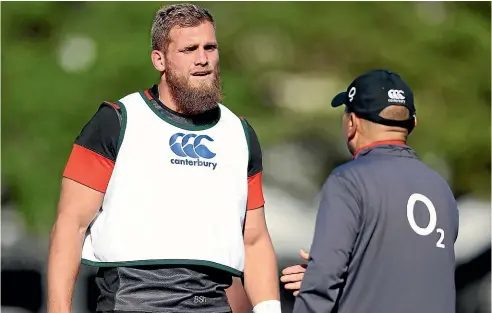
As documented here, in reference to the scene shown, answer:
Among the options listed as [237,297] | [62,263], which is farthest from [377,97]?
[62,263]

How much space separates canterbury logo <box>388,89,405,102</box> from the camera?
18.0 ft

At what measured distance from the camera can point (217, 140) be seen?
608 cm

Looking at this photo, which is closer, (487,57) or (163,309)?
(163,309)

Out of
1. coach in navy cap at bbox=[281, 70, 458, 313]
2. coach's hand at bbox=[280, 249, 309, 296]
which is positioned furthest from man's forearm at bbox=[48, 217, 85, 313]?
coach in navy cap at bbox=[281, 70, 458, 313]

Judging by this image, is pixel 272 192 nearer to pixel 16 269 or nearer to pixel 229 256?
pixel 16 269

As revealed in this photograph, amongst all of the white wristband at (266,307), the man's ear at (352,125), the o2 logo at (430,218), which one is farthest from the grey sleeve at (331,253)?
the white wristband at (266,307)

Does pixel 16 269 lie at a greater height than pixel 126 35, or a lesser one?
lesser

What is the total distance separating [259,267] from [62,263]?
106 centimetres

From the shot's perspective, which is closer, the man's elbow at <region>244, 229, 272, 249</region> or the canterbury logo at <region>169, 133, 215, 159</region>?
the canterbury logo at <region>169, 133, 215, 159</region>

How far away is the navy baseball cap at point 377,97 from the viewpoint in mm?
5445

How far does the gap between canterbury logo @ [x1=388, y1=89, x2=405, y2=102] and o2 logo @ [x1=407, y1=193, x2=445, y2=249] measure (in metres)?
0.48

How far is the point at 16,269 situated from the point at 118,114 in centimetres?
773

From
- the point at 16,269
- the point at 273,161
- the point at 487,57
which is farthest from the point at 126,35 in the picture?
the point at 487,57

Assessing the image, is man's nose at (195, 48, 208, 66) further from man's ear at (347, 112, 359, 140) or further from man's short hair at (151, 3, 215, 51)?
man's ear at (347, 112, 359, 140)
